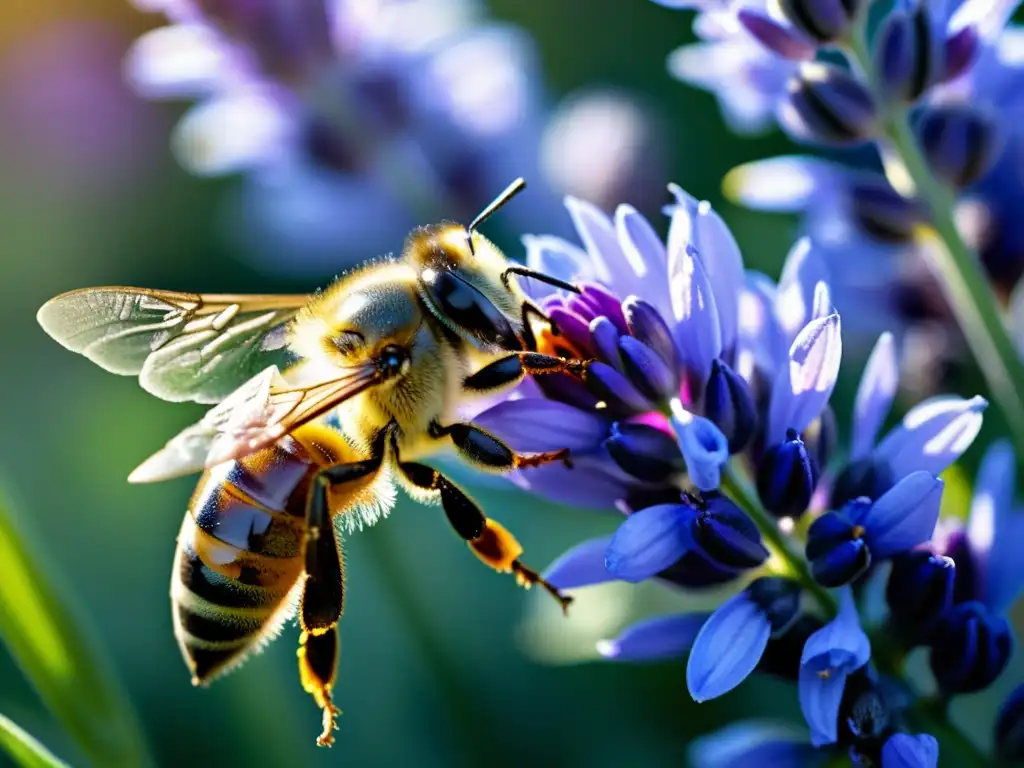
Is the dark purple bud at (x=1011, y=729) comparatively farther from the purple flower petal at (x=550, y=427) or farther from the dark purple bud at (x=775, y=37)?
the dark purple bud at (x=775, y=37)

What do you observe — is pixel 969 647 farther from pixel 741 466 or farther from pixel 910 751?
pixel 741 466

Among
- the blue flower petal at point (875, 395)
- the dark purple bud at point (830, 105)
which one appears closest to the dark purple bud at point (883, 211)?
the dark purple bud at point (830, 105)

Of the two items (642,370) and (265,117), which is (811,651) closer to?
(642,370)

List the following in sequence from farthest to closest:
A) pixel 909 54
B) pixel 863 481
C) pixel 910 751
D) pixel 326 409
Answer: pixel 909 54, pixel 326 409, pixel 863 481, pixel 910 751

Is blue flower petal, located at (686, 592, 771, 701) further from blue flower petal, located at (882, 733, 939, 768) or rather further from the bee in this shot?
the bee

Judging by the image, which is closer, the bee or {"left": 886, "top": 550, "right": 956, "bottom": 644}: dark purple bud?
{"left": 886, "top": 550, "right": 956, "bottom": 644}: dark purple bud

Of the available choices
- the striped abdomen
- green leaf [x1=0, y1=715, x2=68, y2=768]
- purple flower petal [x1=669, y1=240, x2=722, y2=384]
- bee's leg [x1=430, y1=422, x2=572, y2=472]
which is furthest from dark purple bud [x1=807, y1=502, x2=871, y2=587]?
green leaf [x1=0, y1=715, x2=68, y2=768]

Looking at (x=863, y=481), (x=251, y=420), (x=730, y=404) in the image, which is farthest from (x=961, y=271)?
(x=251, y=420)
